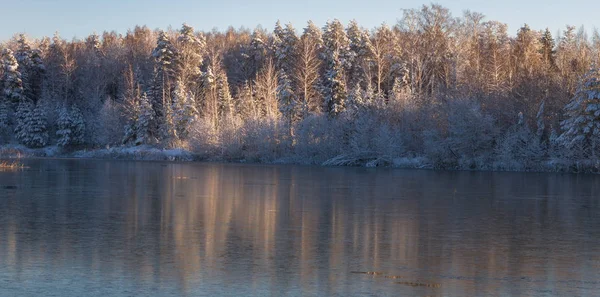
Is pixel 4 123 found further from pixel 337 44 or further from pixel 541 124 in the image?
pixel 541 124

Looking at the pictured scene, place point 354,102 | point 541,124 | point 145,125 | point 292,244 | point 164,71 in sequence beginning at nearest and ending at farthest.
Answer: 1. point 292,244
2. point 541,124
3. point 354,102
4. point 145,125
5. point 164,71

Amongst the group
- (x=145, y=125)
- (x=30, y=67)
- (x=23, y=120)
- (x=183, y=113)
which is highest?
(x=30, y=67)

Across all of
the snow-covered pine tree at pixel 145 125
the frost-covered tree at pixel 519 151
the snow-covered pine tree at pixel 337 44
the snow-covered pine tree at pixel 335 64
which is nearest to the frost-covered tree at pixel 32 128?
the snow-covered pine tree at pixel 145 125

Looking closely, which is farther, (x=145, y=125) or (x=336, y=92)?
(x=145, y=125)

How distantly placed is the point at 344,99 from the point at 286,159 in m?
10.2

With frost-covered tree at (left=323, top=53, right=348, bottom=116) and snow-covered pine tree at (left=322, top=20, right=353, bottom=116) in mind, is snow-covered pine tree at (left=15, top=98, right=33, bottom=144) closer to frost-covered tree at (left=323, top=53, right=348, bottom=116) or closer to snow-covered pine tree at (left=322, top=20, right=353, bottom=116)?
snow-covered pine tree at (left=322, top=20, right=353, bottom=116)

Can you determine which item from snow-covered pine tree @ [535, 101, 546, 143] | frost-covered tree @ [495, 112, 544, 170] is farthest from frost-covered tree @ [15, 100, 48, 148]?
snow-covered pine tree @ [535, 101, 546, 143]

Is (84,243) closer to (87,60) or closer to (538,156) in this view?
(538,156)

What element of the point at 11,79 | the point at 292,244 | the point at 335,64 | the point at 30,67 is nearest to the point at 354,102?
the point at 335,64

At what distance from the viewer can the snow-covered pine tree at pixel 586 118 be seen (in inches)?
1984

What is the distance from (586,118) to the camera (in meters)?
50.8

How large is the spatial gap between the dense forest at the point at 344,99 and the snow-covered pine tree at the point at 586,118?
12 centimetres

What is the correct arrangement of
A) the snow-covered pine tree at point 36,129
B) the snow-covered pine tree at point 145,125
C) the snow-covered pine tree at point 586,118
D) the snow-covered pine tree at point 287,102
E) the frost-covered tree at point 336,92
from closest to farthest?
the snow-covered pine tree at point 586,118 → the frost-covered tree at point 336,92 → the snow-covered pine tree at point 287,102 → the snow-covered pine tree at point 145,125 → the snow-covered pine tree at point 36,129

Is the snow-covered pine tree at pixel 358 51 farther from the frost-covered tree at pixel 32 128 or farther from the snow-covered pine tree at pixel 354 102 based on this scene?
the frost-covered tree at pixel 32 128
